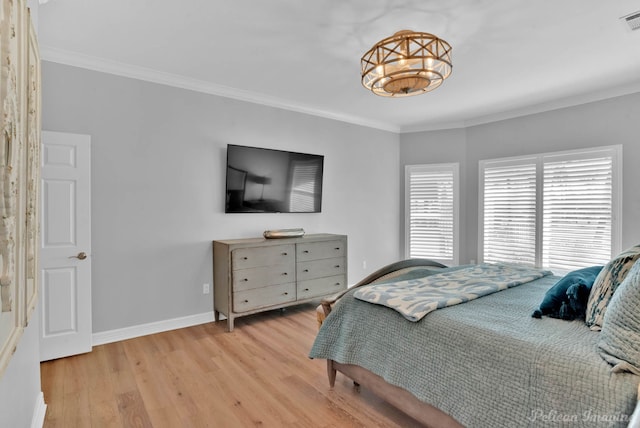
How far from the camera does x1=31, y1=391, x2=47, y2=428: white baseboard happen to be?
187cm

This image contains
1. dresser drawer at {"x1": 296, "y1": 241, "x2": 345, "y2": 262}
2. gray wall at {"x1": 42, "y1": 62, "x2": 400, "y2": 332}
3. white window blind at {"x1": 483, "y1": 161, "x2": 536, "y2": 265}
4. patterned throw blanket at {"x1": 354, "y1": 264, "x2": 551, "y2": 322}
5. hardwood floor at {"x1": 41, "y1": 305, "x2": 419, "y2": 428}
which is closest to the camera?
patterned throw blanket at {"x1": 354, "y1": 264, "x2": 551, "y2": 322}

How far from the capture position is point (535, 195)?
475 centimetres

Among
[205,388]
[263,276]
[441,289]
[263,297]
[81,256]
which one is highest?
[81,256]

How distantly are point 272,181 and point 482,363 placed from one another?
3291mm

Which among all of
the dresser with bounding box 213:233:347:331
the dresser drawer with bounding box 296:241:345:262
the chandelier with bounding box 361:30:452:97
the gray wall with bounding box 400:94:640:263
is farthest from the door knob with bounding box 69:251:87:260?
the gray wall with bounding box 400:94:640:263

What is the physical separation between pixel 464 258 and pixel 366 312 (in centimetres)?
392

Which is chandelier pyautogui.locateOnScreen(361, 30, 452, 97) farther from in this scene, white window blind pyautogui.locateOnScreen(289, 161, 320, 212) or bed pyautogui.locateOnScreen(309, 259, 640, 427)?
white window blind pyautogui.locateOnScreen(289, 161, 320, 212)

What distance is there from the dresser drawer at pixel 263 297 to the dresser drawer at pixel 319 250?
38 cm

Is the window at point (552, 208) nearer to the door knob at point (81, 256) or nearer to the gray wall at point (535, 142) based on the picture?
the gray wall at point (535, 142)

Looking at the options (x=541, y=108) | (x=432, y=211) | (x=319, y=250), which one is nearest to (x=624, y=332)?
(x=319, y=250)

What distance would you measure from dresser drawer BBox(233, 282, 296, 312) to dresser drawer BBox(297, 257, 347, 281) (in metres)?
0.20

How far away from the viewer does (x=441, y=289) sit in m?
2.35

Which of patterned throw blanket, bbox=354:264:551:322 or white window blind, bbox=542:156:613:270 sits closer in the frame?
patterned throw blanket, bbox=354:264:551:322

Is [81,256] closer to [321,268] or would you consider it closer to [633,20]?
[321,268]
